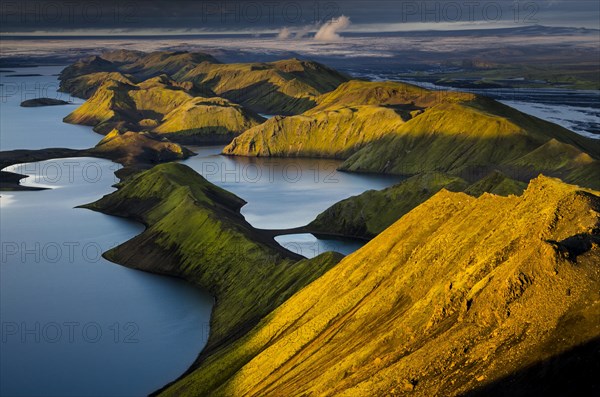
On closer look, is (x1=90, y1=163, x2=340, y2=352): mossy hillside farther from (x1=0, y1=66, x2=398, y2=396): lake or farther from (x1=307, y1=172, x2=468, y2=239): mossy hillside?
(x1=307, y1=172, x2=468, y2=239): mossy hillside

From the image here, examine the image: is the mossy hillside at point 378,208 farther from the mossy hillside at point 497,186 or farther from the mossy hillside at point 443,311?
the mossy hillside at point 443,311

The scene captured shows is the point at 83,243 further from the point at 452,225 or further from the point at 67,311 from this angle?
the point at 452,225

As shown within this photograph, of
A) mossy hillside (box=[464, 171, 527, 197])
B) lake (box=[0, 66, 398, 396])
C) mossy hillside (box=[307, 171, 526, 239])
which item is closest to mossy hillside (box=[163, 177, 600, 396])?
lake (box=[0, 66, 398, 396])

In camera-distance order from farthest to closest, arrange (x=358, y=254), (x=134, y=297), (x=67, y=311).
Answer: (x=134, y=297) < (x=67, y=311) < (x=358, y=254)

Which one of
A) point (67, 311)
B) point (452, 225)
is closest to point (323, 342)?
point (452, 225)

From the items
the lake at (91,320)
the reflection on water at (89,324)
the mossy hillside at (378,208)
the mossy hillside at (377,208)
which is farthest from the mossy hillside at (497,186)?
the reflection on water at (89,324)

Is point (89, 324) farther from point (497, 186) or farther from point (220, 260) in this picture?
point (497, 186)
